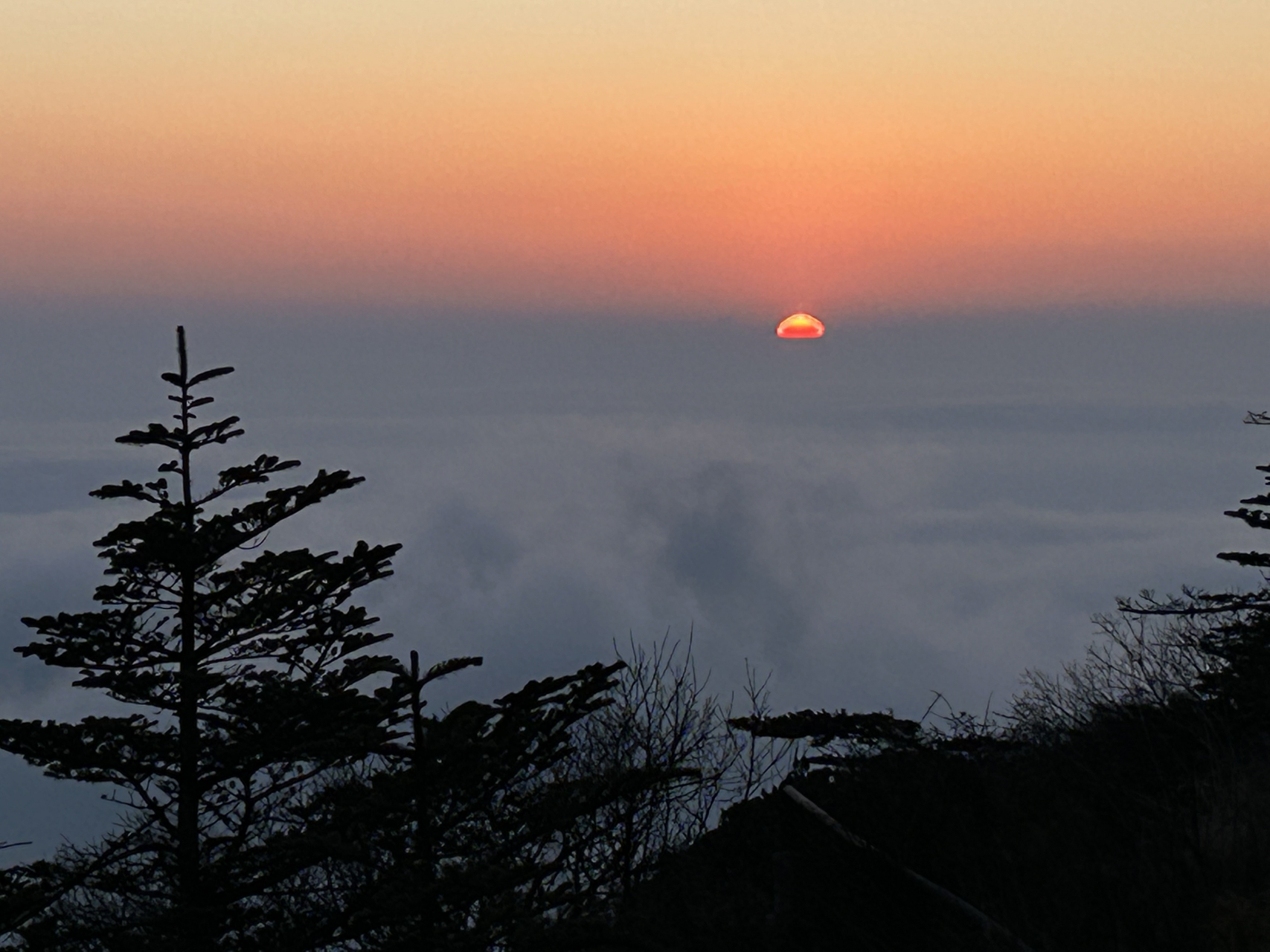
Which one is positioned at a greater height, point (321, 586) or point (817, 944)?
point (321, 586)

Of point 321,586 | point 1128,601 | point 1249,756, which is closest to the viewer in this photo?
point 1249,756

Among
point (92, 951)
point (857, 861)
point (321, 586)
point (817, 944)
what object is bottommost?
point (92, 951)

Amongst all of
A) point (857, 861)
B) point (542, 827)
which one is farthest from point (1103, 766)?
point (542, 827)

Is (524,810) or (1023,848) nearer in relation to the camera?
(1023,848)

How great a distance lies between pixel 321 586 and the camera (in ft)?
70.8

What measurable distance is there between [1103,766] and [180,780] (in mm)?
14672

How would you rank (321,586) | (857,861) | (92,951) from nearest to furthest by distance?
(857,861), (92,951), (321,586)

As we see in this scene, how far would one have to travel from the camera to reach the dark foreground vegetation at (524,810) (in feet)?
39.6

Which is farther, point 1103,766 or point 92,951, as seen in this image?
point 92,951

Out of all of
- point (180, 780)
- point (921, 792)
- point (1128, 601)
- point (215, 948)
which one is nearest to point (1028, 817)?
point (921, 792)

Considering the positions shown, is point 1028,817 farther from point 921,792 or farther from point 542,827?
point 542,827

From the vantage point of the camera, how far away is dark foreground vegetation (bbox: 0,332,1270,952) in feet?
39.6

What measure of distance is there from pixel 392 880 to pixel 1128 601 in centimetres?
2125

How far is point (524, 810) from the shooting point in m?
20.3
